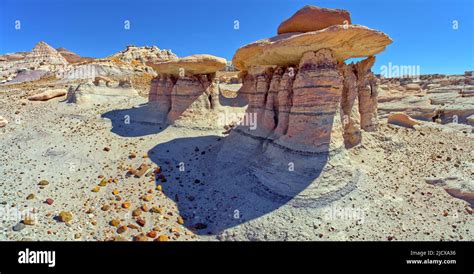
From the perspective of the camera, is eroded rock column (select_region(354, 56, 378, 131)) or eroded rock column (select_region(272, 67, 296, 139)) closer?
eroded rock column (select_region(272, 67, 296, 139))

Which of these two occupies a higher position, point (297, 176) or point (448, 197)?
point (297, 176)

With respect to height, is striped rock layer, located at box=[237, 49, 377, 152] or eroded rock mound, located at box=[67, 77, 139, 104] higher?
eroded rock mound, located at box=[67, 77, 139, 104]

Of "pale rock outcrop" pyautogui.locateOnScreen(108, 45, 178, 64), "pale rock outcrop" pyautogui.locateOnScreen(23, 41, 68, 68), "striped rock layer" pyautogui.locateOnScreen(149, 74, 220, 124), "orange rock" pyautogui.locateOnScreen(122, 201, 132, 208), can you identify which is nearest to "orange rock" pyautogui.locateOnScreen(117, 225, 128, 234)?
"orange rock" pyautogui.locateOnScreen(122, 201, 132, 208)

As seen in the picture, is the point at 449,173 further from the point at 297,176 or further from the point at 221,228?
the point at 221,228

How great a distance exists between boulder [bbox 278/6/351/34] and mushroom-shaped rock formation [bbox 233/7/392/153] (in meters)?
0.03

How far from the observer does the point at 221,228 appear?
6.85m

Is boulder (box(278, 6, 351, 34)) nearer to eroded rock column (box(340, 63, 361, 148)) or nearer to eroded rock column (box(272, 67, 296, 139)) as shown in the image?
eroded rock column (box(272, 67, 296, 139))

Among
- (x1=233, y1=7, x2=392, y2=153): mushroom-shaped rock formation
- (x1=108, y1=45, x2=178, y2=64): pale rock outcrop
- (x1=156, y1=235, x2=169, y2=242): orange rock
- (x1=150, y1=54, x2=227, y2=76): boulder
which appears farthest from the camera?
(x1=108, y1=45, x2=178, y2=64): pale rock outcrop

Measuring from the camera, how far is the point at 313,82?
7562 mm

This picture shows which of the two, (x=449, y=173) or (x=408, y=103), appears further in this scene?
(x=408, y=103)

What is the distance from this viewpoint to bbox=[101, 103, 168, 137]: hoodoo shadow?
12825 mm

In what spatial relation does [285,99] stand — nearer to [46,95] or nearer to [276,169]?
[276,169]

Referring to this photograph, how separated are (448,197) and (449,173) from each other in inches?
48.8
